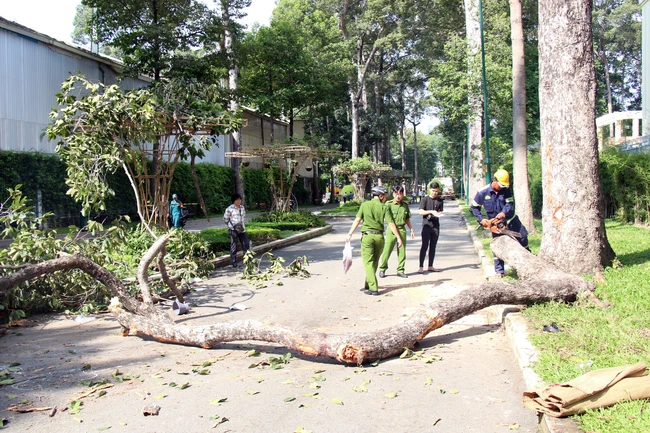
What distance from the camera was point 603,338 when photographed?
5.25 metres

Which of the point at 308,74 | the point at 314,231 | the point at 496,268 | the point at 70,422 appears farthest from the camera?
the point at 308,74

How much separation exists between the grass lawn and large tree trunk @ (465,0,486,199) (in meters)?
15.7

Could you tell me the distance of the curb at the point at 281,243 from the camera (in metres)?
13.4

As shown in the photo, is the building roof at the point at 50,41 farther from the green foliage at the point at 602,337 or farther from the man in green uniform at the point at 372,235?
the green foliage at the point at 602,337

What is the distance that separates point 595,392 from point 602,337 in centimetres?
164

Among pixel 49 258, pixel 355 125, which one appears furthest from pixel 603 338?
pixel 355 125

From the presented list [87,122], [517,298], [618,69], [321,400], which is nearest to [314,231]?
[87,122]

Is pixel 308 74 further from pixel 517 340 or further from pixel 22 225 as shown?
pixel 517 340

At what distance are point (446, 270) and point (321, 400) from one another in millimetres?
7355

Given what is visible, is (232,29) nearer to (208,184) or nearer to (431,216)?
(208,184)

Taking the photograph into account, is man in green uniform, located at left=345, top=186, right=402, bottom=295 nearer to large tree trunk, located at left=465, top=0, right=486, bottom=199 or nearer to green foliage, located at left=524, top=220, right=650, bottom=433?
green foliage, located at left=524, top=220, right=650, bottom=433

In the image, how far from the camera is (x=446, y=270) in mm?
11602

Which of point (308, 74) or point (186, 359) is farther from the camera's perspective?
point (308, 74)

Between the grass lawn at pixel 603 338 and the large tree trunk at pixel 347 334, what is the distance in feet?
0.89
